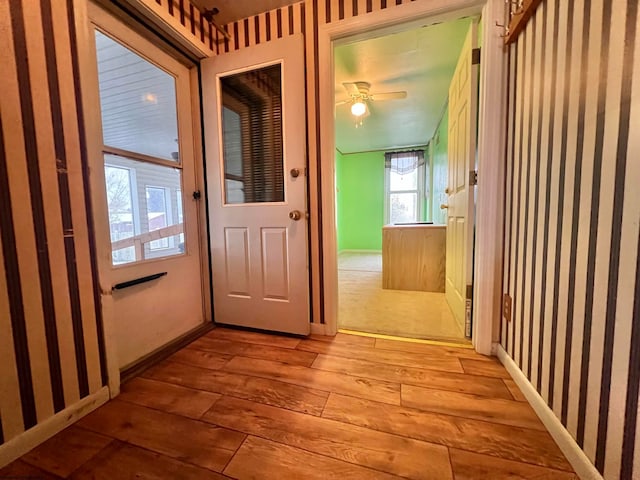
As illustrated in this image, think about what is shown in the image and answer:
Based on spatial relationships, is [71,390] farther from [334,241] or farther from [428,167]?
[428,167]

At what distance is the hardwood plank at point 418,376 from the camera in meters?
1.21

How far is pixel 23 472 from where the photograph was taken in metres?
0.84

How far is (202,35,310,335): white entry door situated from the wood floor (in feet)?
1.43

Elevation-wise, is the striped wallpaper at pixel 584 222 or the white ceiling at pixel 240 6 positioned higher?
the white ceiling at pixel 240 6

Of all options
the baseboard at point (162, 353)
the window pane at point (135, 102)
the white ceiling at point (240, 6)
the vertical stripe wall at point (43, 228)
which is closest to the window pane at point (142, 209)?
the window pane at point (135, 102)

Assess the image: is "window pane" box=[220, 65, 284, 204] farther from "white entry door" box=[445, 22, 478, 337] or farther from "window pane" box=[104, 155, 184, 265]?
"white entry door" box=[445, 22, 478, 337]

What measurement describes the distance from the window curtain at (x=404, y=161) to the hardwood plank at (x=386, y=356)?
5.06 m

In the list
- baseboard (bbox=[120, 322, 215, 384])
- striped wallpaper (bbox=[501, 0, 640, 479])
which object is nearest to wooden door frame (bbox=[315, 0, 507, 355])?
striped wallpaper (bbox=[501, 0, 640, 479])

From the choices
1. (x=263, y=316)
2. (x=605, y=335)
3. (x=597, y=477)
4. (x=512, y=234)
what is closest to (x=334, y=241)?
(x=263, y=316)

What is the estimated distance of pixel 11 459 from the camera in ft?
2.88

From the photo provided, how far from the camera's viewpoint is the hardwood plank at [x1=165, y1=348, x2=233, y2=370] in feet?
4.77

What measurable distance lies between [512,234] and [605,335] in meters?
0.69

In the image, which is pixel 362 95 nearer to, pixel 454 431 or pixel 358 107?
pixel 358 107

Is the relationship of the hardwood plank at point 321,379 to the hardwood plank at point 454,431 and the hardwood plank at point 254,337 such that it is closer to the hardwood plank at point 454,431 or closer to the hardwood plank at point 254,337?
the hardwood plank at point 454,431
